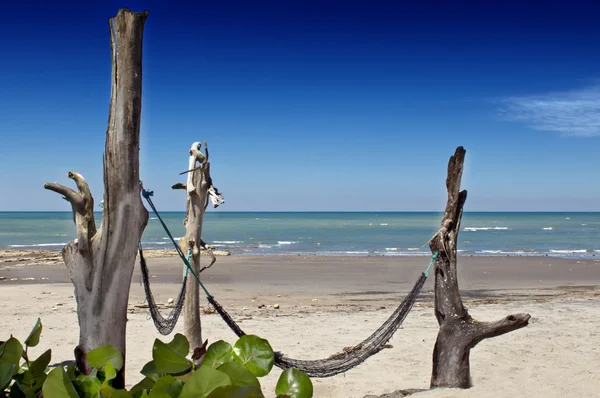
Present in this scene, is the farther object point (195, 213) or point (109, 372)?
point (195, 213)

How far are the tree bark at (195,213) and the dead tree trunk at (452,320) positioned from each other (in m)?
2.52

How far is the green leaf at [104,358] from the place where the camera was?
3.28ft

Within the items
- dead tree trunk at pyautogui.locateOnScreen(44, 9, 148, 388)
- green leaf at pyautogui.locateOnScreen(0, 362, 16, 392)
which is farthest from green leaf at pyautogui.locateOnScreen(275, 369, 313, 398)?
dead tree trunk at pyautogui.locateOnScreen(44, 9, 148, 388)

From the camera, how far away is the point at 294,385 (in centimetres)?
84

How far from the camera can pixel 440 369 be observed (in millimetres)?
5176

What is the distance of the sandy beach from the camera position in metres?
5.87

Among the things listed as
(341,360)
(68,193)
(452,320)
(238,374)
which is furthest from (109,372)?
(452,320)

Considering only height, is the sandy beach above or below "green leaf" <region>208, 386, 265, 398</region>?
below

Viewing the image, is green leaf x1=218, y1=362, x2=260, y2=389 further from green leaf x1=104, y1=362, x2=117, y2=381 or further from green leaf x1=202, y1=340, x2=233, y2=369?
green leaf x1=104, y1=362, x2=117, y2=381

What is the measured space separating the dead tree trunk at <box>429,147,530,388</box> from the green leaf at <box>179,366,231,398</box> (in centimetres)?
465

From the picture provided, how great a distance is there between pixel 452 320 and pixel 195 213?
116 inches

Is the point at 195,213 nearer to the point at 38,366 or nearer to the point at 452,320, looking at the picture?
the point at 452,320

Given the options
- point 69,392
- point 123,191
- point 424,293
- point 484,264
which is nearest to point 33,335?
point 69,392

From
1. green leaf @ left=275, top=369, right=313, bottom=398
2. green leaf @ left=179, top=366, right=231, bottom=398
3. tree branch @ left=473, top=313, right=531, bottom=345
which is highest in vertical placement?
green leaf @ left=179, top=366, right=231, bottom=398
